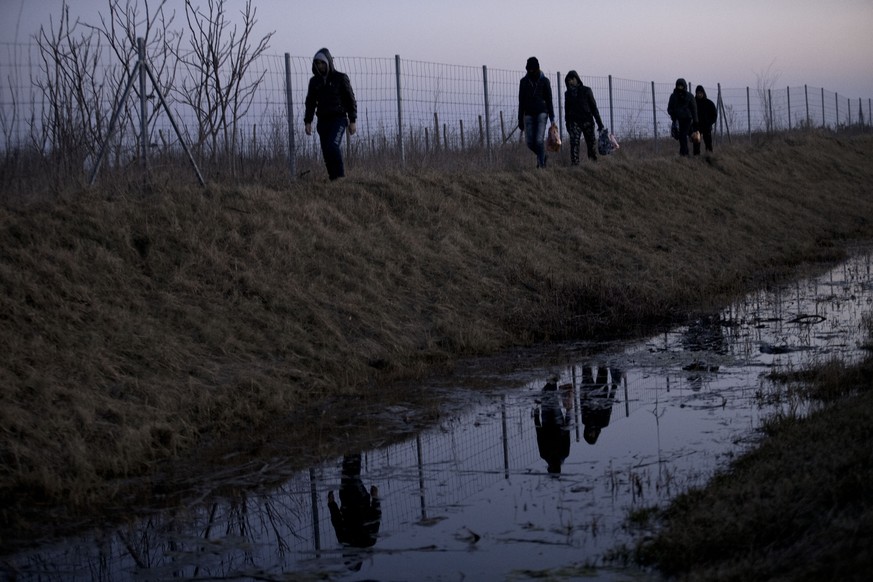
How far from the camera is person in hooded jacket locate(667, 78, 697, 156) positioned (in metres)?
20.2

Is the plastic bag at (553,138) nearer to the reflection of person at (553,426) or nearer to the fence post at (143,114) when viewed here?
the fence post at (143,114)

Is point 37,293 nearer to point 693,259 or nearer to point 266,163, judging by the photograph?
point 266,163

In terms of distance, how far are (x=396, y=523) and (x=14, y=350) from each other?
11.2ft

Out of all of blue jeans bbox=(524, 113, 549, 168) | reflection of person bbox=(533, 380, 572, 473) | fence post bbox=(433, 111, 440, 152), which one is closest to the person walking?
blue jeans bbox=(524, 113, 549, 168)

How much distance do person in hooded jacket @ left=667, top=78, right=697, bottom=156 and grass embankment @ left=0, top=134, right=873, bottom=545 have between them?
14.8 feet

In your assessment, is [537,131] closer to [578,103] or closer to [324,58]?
[578,103]

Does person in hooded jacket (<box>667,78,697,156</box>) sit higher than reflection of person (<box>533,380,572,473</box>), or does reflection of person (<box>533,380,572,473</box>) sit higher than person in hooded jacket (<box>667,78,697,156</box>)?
person in hooded jacket (<box>667,78,697,156</box>)

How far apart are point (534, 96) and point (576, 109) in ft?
7.47

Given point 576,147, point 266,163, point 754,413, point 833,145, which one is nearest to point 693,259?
point 576,147

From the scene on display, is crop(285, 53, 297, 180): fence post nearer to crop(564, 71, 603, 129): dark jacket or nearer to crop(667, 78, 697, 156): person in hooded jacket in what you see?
crop(564, 71, 603, 129): dark jacket

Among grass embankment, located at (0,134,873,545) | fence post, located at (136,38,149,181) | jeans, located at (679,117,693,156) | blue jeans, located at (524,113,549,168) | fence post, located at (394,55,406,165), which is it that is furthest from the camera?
jeans, located at (679,117,693,156)

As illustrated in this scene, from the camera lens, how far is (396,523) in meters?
4.87

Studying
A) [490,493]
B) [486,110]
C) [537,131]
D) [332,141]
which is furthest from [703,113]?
[490,493]

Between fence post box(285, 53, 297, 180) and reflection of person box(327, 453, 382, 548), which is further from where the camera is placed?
fence post box(285, 53, 297, 180)
